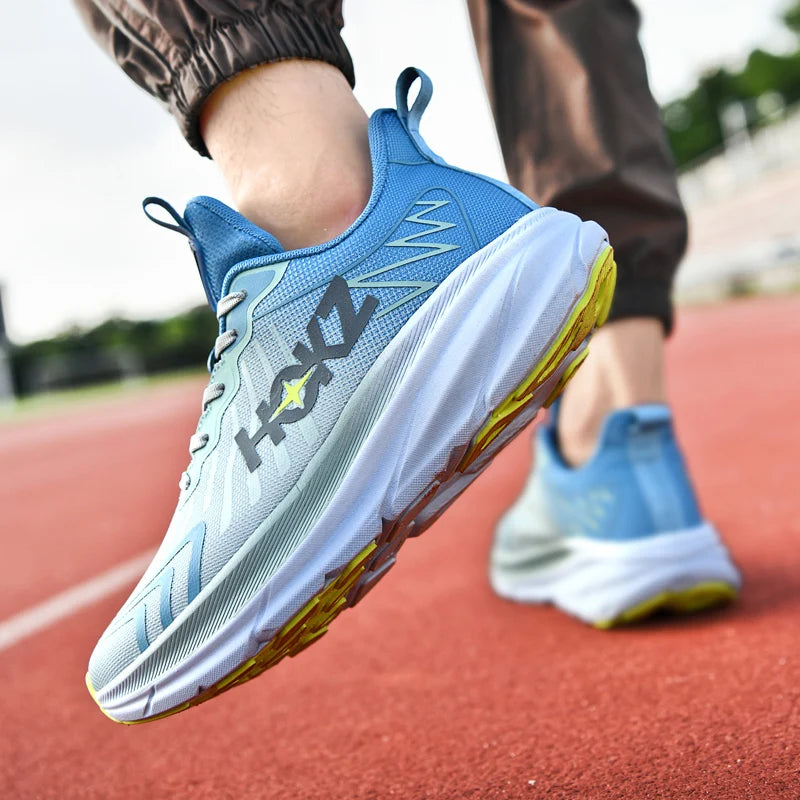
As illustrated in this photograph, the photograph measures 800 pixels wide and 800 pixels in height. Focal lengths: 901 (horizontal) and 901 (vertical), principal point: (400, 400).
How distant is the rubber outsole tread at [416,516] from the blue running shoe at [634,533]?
0.40 meters

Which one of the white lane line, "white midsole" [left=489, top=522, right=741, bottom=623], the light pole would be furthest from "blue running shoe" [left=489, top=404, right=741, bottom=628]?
the light pole

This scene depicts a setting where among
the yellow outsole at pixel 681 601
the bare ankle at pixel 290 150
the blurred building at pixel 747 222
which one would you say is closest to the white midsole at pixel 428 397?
the bare ankle at pixel 290 150

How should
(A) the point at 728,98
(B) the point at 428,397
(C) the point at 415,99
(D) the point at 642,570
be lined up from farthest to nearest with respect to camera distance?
(A) the point at 728,98 < (D) the point at 642,570 < (C) the point at 415,99 < (B) the point at 428,397

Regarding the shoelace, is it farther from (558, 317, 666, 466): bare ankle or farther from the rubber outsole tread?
(558, 317, 666, 466): bare ankle

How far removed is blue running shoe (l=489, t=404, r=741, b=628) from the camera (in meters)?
1.36

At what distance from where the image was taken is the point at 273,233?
1051 mm

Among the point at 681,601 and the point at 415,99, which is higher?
the point at 415,99

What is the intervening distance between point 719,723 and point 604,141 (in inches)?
34.6

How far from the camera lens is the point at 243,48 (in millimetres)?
999

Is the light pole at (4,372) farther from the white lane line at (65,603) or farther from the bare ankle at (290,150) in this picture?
the bare ankle at (290,150)

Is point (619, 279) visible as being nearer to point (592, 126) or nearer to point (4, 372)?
point (592, 126)

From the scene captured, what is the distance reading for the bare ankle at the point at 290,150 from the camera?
1.02 metres

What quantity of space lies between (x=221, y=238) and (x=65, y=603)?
153cm

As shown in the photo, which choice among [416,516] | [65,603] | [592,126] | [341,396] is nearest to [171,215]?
[341,396]
